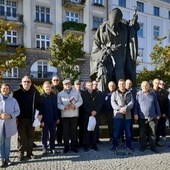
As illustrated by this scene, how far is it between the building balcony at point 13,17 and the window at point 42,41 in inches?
104

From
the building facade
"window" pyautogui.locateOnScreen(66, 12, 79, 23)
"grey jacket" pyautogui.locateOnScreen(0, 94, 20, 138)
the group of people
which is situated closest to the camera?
"grey jacket" pyautogui.locateOnScreen(0, 94, 20, 138)

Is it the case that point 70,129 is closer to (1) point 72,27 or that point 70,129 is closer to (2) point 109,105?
(2) point 109,105

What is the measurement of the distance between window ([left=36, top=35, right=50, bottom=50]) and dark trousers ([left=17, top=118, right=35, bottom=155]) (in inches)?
933

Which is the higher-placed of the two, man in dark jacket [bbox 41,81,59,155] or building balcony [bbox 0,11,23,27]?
building balcony [bbox 0,11,23,27]

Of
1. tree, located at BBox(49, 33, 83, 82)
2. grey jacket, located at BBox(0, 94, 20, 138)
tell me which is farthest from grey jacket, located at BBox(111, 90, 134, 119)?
tree, located at BBox(49, 33, 83, 82)

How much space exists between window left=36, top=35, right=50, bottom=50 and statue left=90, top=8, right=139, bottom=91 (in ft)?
69.6

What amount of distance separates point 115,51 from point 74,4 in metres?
23.4

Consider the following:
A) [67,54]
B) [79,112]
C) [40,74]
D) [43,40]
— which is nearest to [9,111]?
[79,112]

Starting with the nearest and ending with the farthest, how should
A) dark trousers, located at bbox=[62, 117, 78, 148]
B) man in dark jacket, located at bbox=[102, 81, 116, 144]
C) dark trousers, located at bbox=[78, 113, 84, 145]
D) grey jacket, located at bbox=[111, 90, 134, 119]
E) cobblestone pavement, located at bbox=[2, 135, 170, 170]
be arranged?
cobblestone pavement, located at bbox=[2, 135, 170, 170] < dark trousers, located at bbox=[62, 117, 78, 148] < grey jacket, located at bbox=[111, 90, 134, 119] < dark trousers, located at bbox=[78, 113, 84, 145] < man in dark jacket, located at bbox=[102, 81, 116, 144]

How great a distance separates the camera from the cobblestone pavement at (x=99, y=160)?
495 cm

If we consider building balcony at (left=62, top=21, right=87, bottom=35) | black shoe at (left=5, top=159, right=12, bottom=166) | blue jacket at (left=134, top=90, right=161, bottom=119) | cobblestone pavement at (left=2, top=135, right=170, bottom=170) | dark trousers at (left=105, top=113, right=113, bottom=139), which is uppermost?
building balcony at (left=62, top=21, right=87, bottom=35)

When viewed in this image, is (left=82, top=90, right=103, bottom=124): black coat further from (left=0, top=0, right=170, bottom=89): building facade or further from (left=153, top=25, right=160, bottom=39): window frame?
(left=153, top=25, right=160, bottom=39): window frame

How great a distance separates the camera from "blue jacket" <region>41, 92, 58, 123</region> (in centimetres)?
588

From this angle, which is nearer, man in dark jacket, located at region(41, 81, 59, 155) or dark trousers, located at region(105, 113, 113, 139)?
man in dark jacket, located at region(41, 81, 59, 155)
